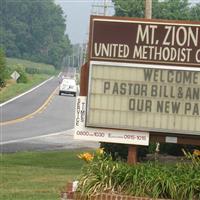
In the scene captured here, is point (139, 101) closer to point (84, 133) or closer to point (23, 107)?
point (84, 133)

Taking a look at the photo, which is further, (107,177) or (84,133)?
(84,133)

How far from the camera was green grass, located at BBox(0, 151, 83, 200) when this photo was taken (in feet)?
42.7

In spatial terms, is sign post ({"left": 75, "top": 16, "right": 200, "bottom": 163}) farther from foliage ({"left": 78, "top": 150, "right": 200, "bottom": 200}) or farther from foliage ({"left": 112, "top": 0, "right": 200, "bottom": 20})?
foliage ({"left": 112, "top": 0, "right": 200, "bottom": 20})

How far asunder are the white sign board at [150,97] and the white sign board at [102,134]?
107mm

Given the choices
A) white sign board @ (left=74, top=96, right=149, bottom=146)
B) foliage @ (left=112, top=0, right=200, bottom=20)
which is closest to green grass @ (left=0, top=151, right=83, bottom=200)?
white sign board @ (left=74, top=96, right=149, bottom=146)

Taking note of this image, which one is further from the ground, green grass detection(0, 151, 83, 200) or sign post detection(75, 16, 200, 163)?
sign post detection(75, 16, 200, 163)

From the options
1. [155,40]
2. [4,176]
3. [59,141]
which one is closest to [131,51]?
[155,40]

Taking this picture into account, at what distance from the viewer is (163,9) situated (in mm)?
57438

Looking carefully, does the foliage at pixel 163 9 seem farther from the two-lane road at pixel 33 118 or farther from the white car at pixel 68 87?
the white car at pixel 68 87

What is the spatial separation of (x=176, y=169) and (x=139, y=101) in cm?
109

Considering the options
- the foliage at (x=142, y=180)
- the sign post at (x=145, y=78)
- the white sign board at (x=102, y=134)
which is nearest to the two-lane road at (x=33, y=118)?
the white sign board at (x=102, y=134)

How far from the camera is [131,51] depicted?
10.0 meters

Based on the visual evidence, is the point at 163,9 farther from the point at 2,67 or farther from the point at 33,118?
the point at 33,118

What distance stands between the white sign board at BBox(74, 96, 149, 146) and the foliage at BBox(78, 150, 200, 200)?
1.60ft
